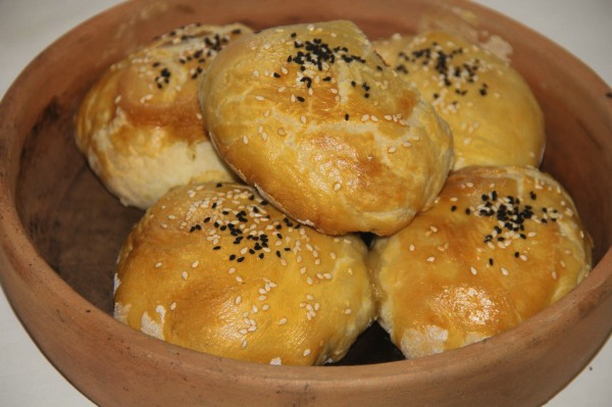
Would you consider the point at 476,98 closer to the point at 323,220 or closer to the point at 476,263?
the point at 476,263

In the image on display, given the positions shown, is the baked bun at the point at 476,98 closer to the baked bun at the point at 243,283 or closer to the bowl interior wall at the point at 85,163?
the bowl interior wall at the point at 85,163

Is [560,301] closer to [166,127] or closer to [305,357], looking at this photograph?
[305,357]

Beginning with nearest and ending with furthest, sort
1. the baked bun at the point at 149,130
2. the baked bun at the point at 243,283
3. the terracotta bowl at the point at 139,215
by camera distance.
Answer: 1. the terracotta bowl at the point at 139,215
2. the baked bun at the point at 243,283
3. the baked bun at the point at 149,130

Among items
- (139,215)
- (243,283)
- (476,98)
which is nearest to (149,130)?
(139,215)

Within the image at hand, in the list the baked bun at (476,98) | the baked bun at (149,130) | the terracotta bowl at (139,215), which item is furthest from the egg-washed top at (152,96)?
the baked bun at (476,98)

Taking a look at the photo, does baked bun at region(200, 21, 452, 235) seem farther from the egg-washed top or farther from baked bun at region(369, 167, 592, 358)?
the egg-washed top

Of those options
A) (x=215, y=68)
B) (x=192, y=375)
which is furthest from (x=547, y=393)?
(x=215, y=68)
